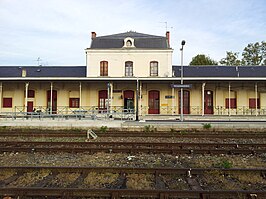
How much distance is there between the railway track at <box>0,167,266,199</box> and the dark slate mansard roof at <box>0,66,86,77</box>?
20900mm

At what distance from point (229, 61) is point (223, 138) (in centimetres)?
4115

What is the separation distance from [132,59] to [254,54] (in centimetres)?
3582

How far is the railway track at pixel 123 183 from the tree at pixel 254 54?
48.1m

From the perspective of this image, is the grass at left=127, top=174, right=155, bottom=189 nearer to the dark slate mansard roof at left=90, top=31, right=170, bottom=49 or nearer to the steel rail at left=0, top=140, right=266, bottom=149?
the steel rail at left=0, top=140, right=266, bottom=149

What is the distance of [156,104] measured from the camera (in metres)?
23.1

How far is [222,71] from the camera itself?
2509cm

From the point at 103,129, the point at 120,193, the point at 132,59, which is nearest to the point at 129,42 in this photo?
the point at 132,59

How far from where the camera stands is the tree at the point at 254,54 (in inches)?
1845

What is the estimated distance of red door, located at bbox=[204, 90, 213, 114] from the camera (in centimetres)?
2308

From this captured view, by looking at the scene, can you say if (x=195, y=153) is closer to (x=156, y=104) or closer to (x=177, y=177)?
(x=177, y=177)

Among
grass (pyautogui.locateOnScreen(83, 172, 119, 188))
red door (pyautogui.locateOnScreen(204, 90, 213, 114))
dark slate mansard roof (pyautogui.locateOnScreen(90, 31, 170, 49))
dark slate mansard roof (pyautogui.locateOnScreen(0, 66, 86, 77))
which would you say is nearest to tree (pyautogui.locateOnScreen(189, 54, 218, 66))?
dark slate mansard roof (pyautogui.locateOnScreen(90, 31, 170, 49))

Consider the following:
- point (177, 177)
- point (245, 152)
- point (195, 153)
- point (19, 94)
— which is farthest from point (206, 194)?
point (19, 94)

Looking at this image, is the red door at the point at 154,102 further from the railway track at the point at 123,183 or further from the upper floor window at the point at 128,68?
the railway track at the point at 123,183

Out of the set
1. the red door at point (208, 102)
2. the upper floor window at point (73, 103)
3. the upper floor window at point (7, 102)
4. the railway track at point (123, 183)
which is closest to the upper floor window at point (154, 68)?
the red door at point (208, 102)
